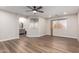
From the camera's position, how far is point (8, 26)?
6.93m

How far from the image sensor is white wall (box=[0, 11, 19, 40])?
632 centimetres

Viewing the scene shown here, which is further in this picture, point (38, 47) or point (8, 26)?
point (8, 26)

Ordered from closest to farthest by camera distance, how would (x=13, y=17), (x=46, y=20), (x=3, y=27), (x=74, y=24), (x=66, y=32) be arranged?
(x=3, y=27)
(x=13, y=17)
(x=74, y=24)
(x=66, y=32)
(x=46, y=20)

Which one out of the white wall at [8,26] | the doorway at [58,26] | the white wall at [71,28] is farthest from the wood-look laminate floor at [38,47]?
the doorway at [58,26]

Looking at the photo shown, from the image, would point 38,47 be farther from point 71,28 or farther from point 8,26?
point 71,28

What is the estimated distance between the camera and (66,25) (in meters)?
9.12

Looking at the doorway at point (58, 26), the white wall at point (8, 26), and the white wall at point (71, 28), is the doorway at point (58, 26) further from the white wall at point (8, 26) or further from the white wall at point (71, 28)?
the white wall at point (8, 26)

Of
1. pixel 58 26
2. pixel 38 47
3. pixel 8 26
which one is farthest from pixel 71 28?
pixel 8 26

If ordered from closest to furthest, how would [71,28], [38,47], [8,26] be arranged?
1. [38,47]
2. [8,26]
3. [71,28]

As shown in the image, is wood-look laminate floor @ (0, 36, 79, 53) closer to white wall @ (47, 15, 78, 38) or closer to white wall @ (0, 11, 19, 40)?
white wall @ (0, 11, 19, 40)
